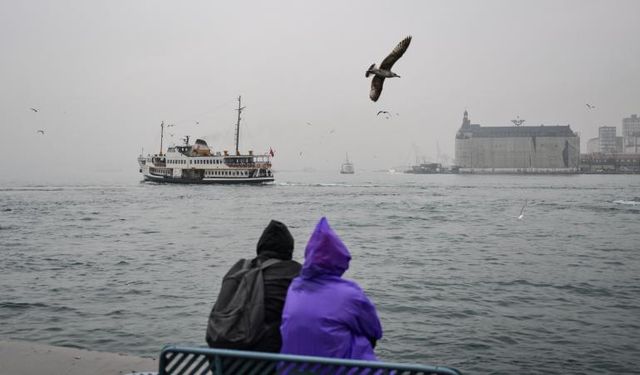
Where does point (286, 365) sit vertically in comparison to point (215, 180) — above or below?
below

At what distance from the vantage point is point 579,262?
16.4 meters

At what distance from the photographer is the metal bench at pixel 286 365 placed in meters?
2.68

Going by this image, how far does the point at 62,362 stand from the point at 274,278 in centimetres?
292

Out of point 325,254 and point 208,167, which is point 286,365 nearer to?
point 325,254

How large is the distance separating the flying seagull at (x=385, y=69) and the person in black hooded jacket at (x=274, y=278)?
145 inches

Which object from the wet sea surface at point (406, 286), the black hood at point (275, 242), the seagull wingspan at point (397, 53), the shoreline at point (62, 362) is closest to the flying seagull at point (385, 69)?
the seagull wingspan at point (397, 53)

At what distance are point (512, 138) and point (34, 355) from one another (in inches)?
8062

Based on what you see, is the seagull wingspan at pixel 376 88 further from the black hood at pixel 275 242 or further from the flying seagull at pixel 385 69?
the black hood at pixel 275 242

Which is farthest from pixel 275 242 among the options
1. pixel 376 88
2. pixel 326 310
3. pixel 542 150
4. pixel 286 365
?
pixel 542 150

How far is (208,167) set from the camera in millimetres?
73062

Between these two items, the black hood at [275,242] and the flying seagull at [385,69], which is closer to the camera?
the black hood at [275,242]

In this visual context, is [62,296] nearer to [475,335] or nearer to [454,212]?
[475,335]

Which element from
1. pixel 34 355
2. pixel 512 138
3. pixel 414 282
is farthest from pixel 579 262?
pixel 512 138

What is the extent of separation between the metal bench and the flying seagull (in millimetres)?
4409
